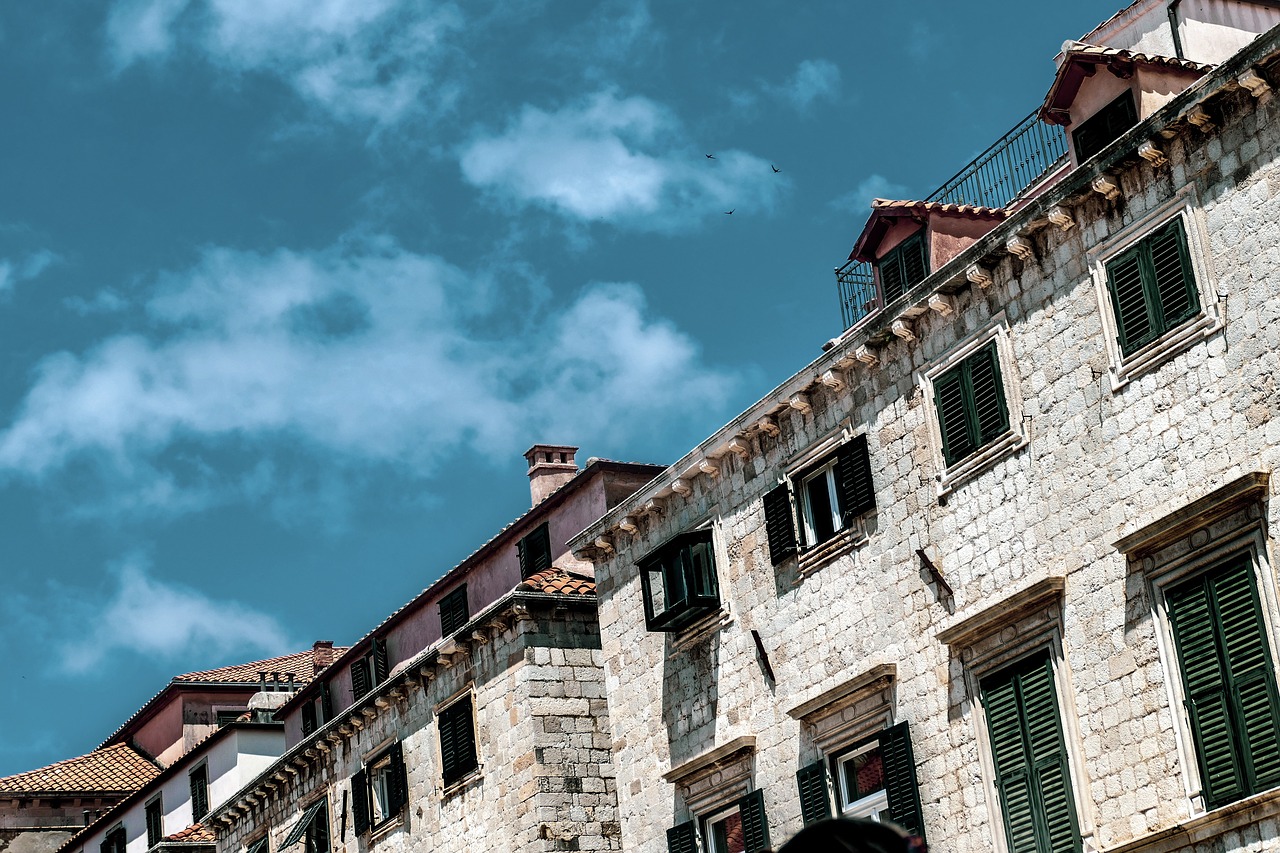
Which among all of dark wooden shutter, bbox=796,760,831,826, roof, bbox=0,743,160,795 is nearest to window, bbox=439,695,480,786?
dark wooden shutter, bbox=796,760,831,826

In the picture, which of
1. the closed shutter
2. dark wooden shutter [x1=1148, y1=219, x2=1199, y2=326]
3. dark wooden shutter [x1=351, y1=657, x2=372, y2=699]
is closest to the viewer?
dark wooden shutter [x1=1148, y1=219, x2=1199, y2=326]

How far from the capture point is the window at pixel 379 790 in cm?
3234

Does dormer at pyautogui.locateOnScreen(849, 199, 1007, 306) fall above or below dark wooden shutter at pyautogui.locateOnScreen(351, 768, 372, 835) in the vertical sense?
above

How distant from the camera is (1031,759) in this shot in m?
19.4

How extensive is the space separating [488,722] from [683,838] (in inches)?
239

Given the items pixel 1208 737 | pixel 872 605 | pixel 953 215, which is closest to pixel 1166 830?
pixel 1208 737

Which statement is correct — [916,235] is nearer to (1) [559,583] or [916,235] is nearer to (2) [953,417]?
(2) [953,417]

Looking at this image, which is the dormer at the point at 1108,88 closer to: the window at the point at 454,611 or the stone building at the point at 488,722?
the stone building at the point at 488,722

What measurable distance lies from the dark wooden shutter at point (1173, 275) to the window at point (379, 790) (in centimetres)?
1793

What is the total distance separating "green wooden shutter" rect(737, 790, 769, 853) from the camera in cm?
2312

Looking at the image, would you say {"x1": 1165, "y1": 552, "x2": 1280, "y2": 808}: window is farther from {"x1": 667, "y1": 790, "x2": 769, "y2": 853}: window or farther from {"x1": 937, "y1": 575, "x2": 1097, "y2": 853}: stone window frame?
{"x1": 667, "y1": 790, "x2": 769, "y2": 853}: window

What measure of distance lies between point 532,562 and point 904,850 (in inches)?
1169

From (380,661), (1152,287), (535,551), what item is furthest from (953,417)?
(380,661)

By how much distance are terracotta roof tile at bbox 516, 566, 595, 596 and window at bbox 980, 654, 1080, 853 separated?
11.0m
